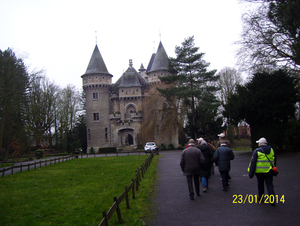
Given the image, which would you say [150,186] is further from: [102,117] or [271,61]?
[102,117]

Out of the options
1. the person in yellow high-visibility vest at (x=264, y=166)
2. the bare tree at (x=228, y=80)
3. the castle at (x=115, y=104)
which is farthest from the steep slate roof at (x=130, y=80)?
the person in yellow high-visibility vest at (x=264, y=166)

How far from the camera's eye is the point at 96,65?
50125 mm

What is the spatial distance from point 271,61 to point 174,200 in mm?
16226

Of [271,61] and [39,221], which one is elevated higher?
[271,61]

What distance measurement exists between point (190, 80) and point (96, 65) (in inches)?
789

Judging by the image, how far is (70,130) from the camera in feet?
174

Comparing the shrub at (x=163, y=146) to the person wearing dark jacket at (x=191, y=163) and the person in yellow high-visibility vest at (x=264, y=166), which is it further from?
the person in yellow high-visibility vest at (x=264, y=166)

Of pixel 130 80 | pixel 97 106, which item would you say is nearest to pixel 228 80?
pixel 130 80

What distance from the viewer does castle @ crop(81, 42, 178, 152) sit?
47781 millimetres

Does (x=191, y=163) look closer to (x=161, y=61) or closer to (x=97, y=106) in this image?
(x=97, y=106)

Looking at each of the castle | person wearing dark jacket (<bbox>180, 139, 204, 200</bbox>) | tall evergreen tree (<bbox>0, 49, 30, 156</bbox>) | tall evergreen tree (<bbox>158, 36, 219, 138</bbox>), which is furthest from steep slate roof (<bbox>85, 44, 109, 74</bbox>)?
person wearing dark jacket (<bbox>180, 139, 204, 200</bbox>)

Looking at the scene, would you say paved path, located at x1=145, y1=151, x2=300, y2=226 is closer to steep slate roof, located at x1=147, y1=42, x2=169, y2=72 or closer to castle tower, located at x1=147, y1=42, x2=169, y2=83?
castle tower, located at x1=147, y1=42, x2=169, y2=83

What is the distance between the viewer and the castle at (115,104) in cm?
4778

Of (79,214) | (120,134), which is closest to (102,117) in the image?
(120,134)
